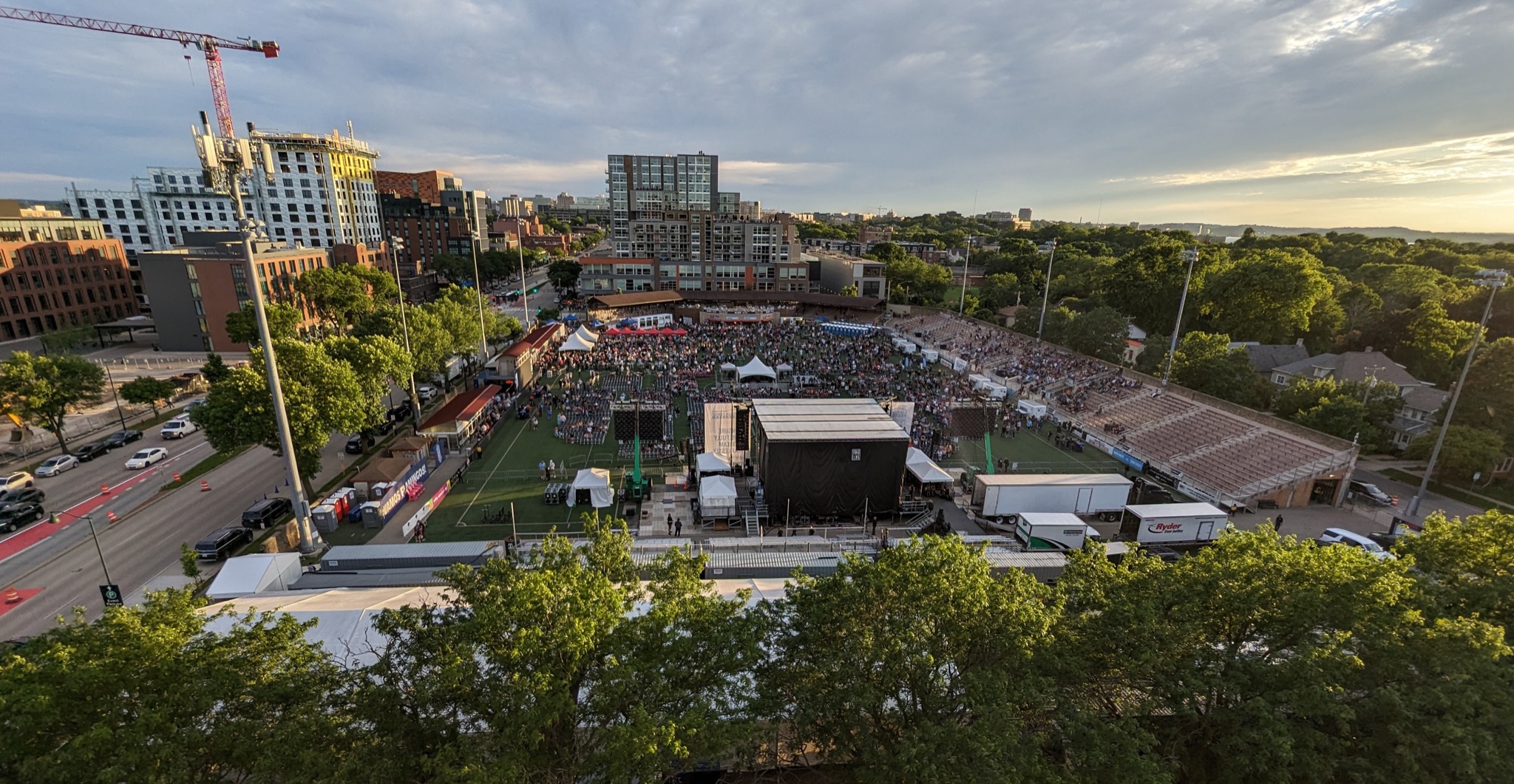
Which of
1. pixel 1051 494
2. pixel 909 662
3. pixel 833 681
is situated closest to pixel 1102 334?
pixel 1051 494

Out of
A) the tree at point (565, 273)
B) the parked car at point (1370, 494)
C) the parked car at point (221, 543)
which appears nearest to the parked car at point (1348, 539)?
the parked car at point (1370, 494)

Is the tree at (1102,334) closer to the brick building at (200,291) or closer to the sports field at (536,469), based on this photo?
the sports field at (536,469)

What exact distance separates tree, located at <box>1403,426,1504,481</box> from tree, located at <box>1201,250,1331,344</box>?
24921mm

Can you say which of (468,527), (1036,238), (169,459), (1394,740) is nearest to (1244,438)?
(1394,740)

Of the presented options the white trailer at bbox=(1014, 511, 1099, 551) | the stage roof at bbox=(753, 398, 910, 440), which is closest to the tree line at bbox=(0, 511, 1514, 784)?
the white trailer at bbox=(1014, 511, 1099, 551)

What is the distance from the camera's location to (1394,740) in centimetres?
919

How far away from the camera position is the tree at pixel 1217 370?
121 ft

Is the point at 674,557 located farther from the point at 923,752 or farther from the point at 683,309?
the point at 683,309

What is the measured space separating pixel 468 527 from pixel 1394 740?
1050 inches

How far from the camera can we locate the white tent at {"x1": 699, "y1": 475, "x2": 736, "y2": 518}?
2372 centimetres

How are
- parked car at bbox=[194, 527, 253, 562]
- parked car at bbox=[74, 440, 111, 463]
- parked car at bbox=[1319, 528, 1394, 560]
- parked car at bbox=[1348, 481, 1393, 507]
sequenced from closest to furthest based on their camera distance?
parked car at bbox=[194, 527, 253, 562]
parked car at bbox=[1319, 528, 1394, 560]
parked car at bbox=[1348, 481, 1393, 507]
parked car at bbox=[74, 440, 111, 463]

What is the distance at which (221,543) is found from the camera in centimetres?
2075

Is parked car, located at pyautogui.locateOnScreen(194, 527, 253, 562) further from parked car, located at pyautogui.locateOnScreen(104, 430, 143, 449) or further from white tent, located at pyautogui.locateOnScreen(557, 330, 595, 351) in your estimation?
white tent, located at pyautogui.locateOnScreen(557, 330, 595, 351)

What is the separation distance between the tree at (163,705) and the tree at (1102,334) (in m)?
53.0
